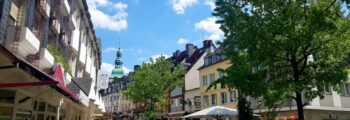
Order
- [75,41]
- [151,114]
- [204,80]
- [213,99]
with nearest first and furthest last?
[75,41]
[151,114]
[213,99]
[204,80]

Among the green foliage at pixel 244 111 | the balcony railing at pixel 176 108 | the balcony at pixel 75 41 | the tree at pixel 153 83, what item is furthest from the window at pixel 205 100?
the green foliage at pixel 244 111


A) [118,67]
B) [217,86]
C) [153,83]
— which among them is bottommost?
[217,86]

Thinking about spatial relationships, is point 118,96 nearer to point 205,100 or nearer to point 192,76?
point 192,76

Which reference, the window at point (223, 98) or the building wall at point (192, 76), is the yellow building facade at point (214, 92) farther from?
the building wall at point (192, 76)

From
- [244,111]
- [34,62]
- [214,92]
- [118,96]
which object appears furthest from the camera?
[118,96]

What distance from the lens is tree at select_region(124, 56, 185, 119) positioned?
40.2 meters

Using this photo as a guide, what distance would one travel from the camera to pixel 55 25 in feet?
62.3

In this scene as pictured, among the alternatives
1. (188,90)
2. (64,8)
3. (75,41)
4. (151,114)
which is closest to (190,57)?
(188,90)

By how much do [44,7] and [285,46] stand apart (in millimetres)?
11140

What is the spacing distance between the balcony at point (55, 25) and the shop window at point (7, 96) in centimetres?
833

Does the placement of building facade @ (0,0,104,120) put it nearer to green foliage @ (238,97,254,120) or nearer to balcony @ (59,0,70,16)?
balcony @ (59,0,70,16)

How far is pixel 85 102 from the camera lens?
1516 centimetres

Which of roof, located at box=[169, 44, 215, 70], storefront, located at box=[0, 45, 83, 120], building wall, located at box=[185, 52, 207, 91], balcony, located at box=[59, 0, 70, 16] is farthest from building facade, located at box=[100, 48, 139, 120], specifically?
storefront, located at box=[0, 45, 83, 120]

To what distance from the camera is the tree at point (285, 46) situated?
13.1m
